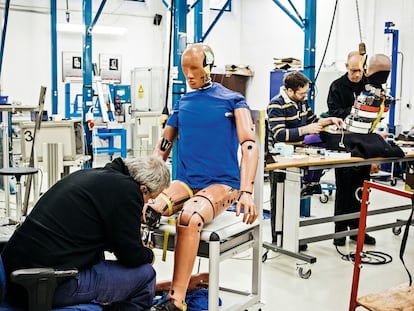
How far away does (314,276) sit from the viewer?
4.06 meters

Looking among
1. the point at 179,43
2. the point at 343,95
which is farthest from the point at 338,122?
the point at 179,43

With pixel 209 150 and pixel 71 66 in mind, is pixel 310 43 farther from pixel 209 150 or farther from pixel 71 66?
pixel 71 66

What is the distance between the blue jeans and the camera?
2.24 m

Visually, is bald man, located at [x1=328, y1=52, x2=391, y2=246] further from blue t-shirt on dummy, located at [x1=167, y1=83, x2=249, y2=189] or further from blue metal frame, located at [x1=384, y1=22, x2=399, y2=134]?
blue metal frame, located at [x1=384, y1=22, x2=399, y2=134]

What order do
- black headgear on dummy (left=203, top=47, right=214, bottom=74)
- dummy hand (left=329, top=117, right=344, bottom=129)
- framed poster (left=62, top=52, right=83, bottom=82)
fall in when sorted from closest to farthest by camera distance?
black headgear on dummy (left=203, top=47, right=214, bottom=74) → dummy hand (left=329, top=117, right=344, bottom=129) → framed poster (left=62, top=52, right=83, bottom=82)

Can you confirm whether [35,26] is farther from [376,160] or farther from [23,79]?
[376,160]

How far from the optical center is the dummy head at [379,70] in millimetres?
4391

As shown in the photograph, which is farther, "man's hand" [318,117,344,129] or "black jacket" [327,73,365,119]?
"black jacket" [327,73,365,119]

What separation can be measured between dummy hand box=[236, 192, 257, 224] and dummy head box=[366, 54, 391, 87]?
2081 millimetres

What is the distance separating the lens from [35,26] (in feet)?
35.8

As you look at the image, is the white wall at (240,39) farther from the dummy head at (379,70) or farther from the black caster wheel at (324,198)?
the dummy head at (379,70)

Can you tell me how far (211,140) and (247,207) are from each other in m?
0.47

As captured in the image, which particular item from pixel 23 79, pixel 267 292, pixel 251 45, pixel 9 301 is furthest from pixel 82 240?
pixel 251 45

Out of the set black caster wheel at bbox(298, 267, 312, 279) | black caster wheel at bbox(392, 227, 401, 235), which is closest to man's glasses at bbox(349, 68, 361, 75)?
black caster wheel at bbox(392, 227, 401, 235)
